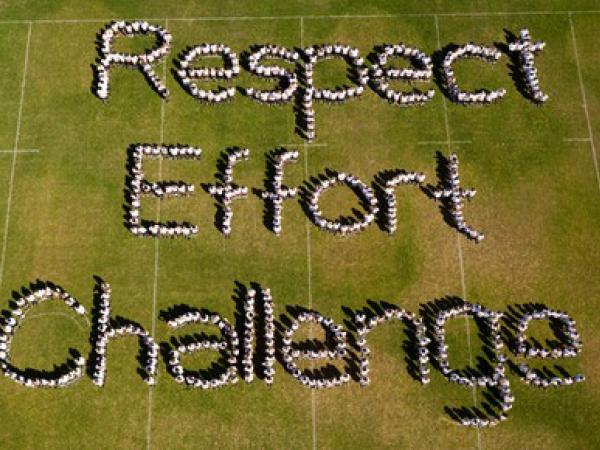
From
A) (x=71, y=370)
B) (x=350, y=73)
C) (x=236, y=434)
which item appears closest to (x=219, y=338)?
(x=236, y=434)

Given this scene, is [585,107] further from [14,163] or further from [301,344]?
[14,163]

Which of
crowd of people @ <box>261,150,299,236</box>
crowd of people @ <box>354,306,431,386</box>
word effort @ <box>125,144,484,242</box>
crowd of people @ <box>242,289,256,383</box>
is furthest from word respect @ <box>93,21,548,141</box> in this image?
crowd of people @ <box>354,306,431,386</box>

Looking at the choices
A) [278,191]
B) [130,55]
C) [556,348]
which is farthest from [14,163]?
[556,348]

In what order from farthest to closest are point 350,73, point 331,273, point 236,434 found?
point 350,73
point 331,273
point 236,434

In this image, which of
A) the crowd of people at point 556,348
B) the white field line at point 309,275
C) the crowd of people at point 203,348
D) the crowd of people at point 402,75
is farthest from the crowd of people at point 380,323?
the crowd of people at point 402,75

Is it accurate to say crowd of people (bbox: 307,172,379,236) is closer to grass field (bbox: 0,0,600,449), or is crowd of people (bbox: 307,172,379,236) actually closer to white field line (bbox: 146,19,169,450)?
grass field (bbox: 0,0,600,449)

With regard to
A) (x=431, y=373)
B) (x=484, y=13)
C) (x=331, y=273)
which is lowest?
(x=431, y=373)

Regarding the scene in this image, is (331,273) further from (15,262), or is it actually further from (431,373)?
(15,262)
